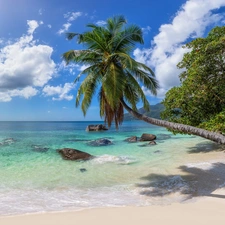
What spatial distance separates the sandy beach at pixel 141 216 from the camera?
5.16 m

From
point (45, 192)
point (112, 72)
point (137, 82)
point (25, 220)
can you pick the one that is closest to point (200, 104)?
point (137, 82)

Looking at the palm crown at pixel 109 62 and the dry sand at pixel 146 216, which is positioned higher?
the palm crown at pixel 109 62

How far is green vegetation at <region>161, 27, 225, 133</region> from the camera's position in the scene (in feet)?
32.4

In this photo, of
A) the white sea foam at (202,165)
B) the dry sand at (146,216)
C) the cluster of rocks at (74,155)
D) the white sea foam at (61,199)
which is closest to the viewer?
the dry sand at (146,216)

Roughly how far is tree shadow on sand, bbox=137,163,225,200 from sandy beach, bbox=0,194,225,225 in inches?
48.8

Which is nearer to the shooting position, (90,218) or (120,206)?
(90,218)

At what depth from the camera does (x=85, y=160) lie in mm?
14461

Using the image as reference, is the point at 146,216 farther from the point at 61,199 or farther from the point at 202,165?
the point at 202,165

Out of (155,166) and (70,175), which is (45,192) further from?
(155,166)

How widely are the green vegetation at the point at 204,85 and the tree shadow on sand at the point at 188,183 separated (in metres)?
2.49

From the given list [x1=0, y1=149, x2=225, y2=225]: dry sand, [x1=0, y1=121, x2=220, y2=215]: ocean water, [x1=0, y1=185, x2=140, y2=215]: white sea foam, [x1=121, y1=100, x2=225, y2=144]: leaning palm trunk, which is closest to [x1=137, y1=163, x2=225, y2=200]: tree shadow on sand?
[x1=0, y1=121, x2=220, y2=215]: ocean water

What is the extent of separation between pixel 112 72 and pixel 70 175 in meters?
6.32

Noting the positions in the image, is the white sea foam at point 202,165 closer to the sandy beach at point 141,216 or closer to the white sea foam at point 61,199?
the sandy beach at point 141,216

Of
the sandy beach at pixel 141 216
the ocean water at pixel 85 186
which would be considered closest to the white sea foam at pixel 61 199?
the ocean water at pixel 85 186
